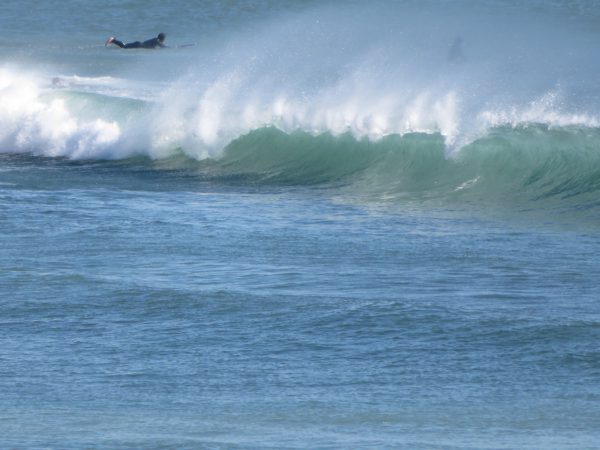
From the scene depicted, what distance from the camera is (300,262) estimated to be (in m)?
11.4

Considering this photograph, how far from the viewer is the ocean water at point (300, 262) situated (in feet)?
25.3

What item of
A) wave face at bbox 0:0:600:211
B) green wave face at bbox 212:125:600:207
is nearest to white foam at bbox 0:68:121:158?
wave face at bbox 0:0:600:211

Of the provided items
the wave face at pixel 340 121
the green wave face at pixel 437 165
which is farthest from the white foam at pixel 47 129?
the green wave face at pixel 437 165

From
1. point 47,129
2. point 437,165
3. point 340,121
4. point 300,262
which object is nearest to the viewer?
point 300,262

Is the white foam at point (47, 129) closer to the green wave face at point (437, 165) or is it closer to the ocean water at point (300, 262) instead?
the ocean water at point (300, 262)

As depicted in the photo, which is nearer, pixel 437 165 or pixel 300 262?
pixel 300 262

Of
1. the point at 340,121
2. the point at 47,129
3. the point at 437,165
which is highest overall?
the point at 340,121

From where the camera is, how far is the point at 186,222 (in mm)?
13703

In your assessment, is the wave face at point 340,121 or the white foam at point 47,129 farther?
the white foam at point 47,129

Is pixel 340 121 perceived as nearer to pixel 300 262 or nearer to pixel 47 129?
pixel 47 129

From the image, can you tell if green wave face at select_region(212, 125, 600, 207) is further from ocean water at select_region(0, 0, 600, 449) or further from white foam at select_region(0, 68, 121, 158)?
white foam at select_region(0, 68, 121, 158)

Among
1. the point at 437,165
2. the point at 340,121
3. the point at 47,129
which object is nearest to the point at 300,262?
the point at 437,165

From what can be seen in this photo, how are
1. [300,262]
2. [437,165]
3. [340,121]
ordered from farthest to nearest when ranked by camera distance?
[340,121] < [437,165] < [300,262]

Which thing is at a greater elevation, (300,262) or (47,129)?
(47,129)
